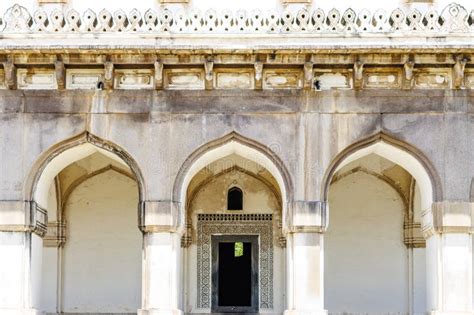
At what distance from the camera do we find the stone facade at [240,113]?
10.6m

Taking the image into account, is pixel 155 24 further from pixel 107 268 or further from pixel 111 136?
pixel 107 268

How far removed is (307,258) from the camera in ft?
34.9

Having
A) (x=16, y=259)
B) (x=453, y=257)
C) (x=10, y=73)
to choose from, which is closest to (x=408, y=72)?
(x=453, y=257)

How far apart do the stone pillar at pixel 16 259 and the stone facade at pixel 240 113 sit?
16 millimetres

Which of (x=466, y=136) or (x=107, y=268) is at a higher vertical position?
(x=466, y=136)

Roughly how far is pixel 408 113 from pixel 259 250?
10.8ft

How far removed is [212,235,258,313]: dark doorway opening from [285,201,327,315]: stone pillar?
236cm

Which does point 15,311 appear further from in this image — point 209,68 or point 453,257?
point 453,257

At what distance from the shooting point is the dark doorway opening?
12961 millimetres

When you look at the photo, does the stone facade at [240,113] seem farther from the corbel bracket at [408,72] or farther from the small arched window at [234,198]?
the small arched window at [234,198]

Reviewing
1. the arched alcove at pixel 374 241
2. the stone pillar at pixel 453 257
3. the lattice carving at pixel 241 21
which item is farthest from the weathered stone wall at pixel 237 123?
the arched alcove at pixel 374 241

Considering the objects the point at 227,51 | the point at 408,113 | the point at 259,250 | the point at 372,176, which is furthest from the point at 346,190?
the point at 227,51

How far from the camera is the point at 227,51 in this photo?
34.8ft

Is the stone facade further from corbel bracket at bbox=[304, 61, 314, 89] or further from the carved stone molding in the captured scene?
the carved stone molding
